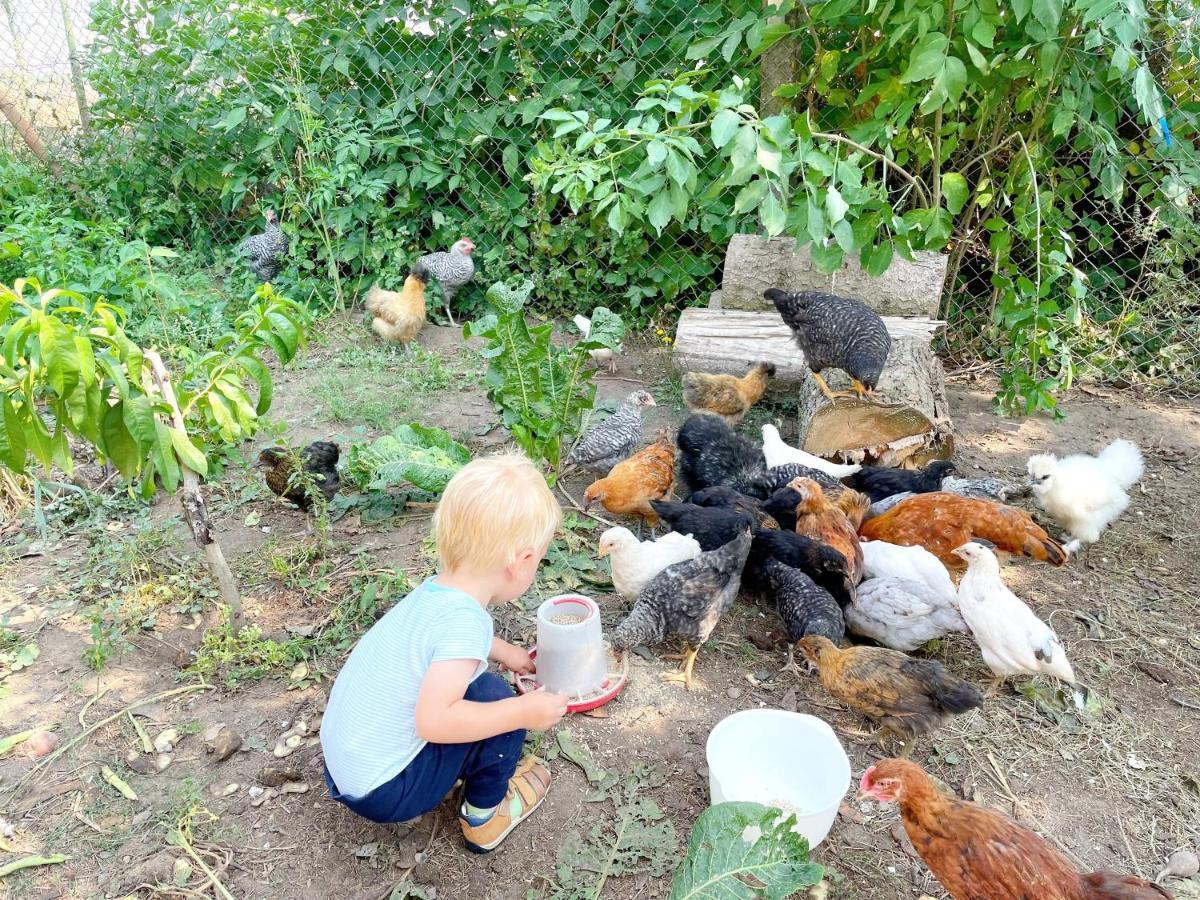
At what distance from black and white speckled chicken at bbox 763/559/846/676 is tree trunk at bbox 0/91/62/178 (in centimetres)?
795

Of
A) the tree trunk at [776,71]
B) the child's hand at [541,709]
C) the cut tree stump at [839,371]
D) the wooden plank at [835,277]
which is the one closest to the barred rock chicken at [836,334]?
the cut tree stump at [839,371]

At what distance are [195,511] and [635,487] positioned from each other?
194cm

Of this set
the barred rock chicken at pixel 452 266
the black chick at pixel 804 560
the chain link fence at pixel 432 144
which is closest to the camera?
the black chick at pixel 804 560

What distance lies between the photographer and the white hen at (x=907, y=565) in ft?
10.3

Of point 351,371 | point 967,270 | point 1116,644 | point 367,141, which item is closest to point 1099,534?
point 1116,644

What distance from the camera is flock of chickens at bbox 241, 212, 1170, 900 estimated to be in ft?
6.64

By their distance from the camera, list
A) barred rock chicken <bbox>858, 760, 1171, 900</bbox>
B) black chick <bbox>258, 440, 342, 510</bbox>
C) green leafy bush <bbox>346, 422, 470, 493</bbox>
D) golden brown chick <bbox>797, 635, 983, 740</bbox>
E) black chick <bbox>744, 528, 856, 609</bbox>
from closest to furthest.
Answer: barred rock chicken <bbox>858, 760, 1171, 900</bbox> < golden brown chick <bbox>797, 635, 983, 740</bbox> < black chick <bbox>744, 528, 856, 609</bbox> < green leafy bush <bbox>346, 422, 470, 493</bbox> < black chick <bbox>258, 440, 342, 510</bbox>

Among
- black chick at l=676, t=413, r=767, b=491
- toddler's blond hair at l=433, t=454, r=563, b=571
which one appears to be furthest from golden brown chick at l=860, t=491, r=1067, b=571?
toddler's blond hair at l=433, t=454, r=563, b=571

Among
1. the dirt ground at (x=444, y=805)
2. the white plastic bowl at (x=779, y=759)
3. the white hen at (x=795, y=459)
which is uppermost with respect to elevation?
the white hen at (x=795, y=459)

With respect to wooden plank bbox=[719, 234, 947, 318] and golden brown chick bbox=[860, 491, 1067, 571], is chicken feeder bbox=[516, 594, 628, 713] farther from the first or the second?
wooden plank bbox=[719, 234, 947, 318]

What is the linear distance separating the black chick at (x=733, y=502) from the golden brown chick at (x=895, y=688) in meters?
0.84

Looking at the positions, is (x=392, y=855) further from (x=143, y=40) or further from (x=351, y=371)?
(x=143, y=40)

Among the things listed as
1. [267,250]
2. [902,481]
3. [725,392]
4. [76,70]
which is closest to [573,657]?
[902,481]

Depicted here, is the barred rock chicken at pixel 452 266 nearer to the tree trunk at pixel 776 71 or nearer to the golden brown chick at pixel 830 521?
the tree trunk at pixel 776 71
